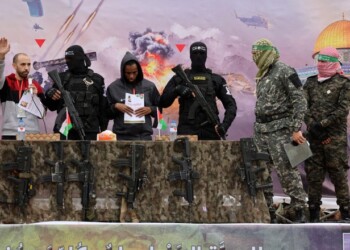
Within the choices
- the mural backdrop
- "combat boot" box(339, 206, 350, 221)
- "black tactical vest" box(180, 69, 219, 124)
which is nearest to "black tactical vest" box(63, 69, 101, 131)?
"black tactical vest" box(180, 69, 219, 124)

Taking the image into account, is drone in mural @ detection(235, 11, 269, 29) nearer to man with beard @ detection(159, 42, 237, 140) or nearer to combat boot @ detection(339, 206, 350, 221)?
man with beard @ detection(159, 42, 237, 140)

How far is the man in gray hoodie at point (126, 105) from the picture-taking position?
14.7 feet

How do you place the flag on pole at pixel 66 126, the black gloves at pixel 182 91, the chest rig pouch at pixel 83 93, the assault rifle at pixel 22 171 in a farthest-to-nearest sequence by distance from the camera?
the black gloves at pixel 182 91, the chest rig pouch at pixel 83 93, the flag on pole at pixel 66 126, the assault rifle at pixel 22 171

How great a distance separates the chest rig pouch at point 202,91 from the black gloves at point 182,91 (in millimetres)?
87

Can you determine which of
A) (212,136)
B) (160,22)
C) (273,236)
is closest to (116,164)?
(273,236)

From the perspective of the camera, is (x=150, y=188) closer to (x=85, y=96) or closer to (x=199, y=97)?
(x=199, y=97)

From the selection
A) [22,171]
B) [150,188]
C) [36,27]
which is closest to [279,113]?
[150,188]

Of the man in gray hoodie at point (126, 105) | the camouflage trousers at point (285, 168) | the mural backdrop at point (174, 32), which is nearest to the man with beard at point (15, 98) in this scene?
the man in gray hoodie at point (126, 105)

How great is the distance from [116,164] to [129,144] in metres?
0.14

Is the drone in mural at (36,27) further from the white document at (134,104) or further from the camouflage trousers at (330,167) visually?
the camouflage trousers at (330,167)

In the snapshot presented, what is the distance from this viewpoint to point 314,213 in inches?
184

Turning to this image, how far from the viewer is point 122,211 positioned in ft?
11.0

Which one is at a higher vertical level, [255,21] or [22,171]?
[255,21]

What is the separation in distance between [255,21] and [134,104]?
6.24 ft
